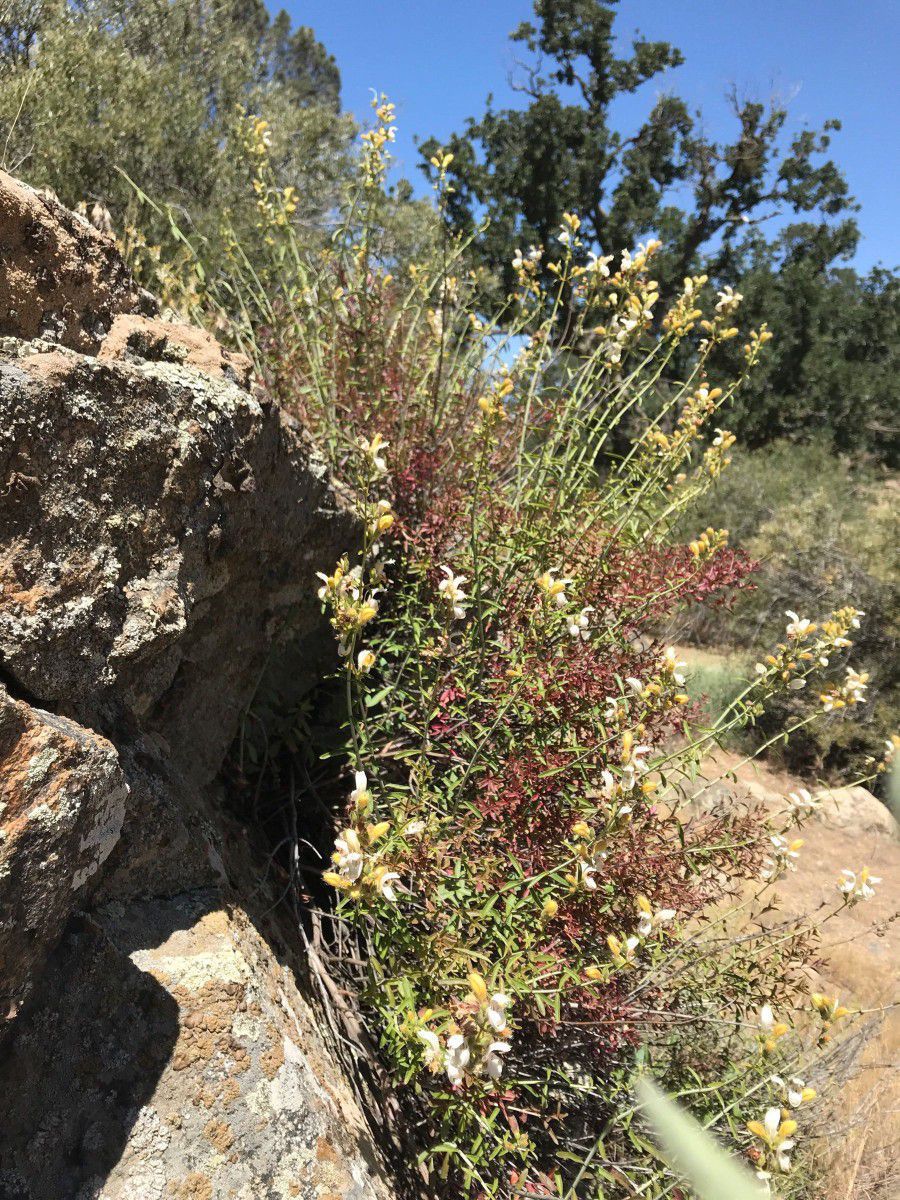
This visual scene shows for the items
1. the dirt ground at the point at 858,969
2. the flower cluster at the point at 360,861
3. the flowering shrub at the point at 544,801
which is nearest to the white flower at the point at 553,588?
the flowering shrub at the point at 544,801

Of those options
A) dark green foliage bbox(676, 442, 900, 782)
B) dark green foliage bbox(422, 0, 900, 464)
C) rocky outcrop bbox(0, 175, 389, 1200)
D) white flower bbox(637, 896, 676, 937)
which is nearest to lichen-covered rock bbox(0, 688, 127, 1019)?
rocky outcrop bbox(0, 175, 389, 1200)

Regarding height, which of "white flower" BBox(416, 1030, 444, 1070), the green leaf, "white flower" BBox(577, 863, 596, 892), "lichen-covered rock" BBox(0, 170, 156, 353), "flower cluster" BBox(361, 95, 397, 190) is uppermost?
"flower cluster" BBox(361, 95, 397, 190)

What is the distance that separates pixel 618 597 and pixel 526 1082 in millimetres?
1292

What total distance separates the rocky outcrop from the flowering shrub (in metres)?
0.28

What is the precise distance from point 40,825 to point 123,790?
0.22 meters

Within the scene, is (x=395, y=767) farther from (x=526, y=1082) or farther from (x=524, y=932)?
(x=526, y=1082)

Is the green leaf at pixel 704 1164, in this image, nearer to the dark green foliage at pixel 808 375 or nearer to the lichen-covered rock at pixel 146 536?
the lichen-covered rock at pixel 146 536

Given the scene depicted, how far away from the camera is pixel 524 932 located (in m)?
1.97

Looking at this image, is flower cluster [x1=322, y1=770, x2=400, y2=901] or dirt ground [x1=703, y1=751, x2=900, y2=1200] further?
dirt ground [x1=703, y1=751, x2=900, y2=1200]

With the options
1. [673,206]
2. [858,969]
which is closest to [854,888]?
[858,969]

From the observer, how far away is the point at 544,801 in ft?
7.36

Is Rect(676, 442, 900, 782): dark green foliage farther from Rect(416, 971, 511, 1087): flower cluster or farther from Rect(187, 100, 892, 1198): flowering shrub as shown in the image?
Rect(416, 971, 511, 1087): flower cluster

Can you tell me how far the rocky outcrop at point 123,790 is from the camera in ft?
4.57

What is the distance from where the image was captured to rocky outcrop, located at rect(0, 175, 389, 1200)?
54.8 inches
